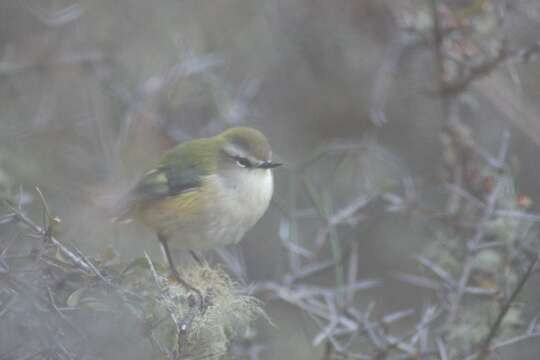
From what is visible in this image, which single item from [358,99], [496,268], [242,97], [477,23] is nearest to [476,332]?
[496,268]

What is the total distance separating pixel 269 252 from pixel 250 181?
167 centimetres

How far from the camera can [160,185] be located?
164 inches

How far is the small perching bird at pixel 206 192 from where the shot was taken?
4.02 meters

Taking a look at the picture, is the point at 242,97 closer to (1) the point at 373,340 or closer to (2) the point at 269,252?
(2) the point at 269,252

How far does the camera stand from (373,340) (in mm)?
3182

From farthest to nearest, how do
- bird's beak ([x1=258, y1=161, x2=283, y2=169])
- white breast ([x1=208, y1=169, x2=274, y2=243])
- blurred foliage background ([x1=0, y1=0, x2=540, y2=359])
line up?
blurred foliage background ([x1=0, y1=0, x2=540, y2=359]), bird's beak ([x1=258, y1=161, x2=283, y2=169]), white breast ([x1=208, y1=169, x2=274, y2=243])

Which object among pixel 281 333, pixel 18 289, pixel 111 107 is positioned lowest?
pixel 281 333

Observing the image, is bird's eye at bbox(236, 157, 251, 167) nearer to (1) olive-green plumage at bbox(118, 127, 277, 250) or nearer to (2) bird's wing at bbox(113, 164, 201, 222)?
(1) olive-green plumage at bbox(118, 127, 277, 250)

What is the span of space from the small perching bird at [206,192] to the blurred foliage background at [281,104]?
17cm

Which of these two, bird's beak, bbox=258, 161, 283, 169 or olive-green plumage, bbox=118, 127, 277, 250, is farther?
bird's beak, bbox=258, 161, 283, 169

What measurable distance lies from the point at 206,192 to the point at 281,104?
7.20 ft

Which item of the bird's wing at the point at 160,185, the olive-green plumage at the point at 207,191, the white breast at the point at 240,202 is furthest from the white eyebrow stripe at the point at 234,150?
the bird's wing at the point at 160,185

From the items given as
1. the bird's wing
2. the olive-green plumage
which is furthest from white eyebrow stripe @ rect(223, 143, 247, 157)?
the bird's wing

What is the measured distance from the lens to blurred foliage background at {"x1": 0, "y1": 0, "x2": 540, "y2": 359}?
437 cm
